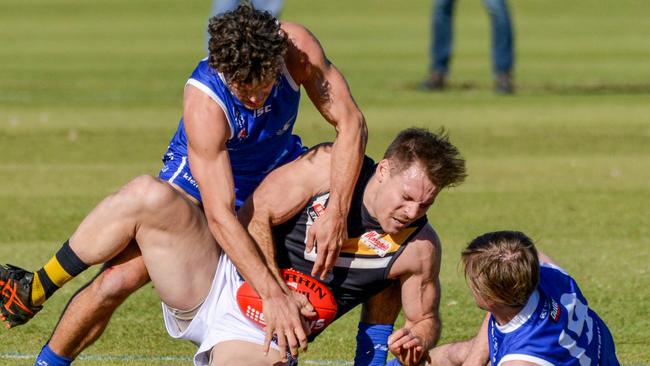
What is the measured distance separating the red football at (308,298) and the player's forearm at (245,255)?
14 cm

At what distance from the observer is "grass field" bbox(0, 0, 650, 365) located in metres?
7.66

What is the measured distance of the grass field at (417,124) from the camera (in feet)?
25.1

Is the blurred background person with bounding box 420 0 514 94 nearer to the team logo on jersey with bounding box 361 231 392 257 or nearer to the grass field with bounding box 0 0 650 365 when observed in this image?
the grass field with bounding box 0 0 650 365

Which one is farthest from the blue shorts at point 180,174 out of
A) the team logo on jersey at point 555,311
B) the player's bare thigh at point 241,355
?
the team logo on jersey at point 555,311

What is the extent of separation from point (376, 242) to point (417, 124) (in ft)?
25.6

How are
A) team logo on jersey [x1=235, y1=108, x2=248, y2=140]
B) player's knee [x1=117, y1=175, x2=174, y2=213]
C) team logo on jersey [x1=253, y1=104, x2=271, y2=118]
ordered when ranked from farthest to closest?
team logo on jersey [x1=253, y1=104, x2=271, y2=118] → team logo on jersey [x1=235, y1=108, x2=248, y2=140] → player's knee [x1=117, y1=175, x2=174, y2=213]

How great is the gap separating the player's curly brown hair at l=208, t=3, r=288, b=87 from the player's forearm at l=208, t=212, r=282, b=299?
69 cm

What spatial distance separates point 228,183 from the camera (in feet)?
20.1

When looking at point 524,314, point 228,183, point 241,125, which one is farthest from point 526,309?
point 241,125

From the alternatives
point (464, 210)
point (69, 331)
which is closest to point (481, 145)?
point (464, 210)

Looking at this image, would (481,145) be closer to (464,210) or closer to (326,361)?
(464,210)

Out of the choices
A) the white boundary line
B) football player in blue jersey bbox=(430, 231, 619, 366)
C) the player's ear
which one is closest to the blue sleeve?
the white boundary line

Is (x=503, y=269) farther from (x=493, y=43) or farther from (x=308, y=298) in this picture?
(x=493, y=43)

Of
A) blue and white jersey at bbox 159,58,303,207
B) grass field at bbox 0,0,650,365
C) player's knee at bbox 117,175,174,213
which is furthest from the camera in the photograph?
grass field at bbox 0,0,650,365
